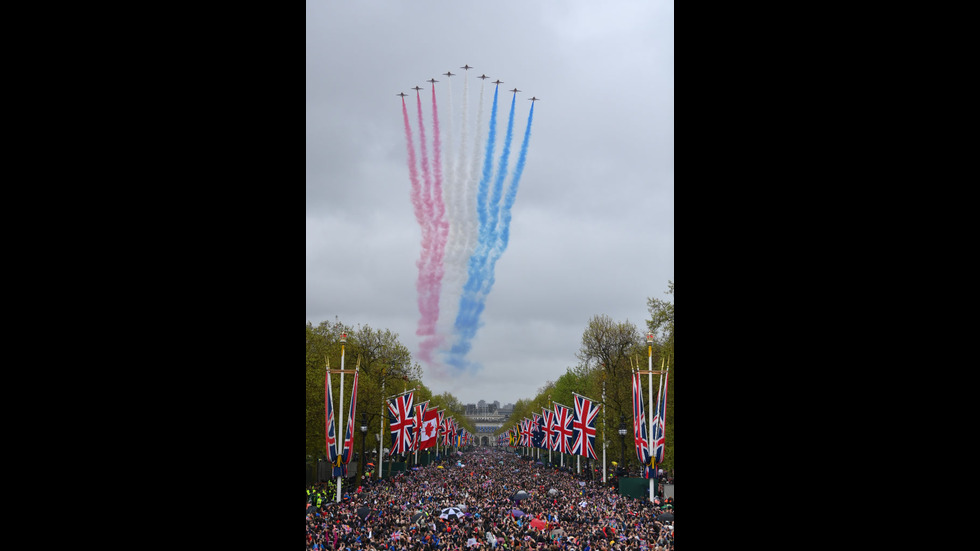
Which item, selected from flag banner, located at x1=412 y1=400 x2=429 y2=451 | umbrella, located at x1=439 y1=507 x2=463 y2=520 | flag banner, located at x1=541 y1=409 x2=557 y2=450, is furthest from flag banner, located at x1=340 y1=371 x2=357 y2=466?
flag banner, located at x1=541 y1=409 x2=557 y2=450

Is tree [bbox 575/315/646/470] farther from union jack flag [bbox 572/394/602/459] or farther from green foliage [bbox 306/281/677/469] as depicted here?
union jack flag [bbox 572/394/602/459]

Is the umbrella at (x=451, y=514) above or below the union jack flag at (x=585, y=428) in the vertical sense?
below

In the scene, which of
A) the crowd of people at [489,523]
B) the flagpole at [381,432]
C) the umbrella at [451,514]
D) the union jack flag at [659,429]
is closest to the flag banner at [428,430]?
the flagpole at [381,432]

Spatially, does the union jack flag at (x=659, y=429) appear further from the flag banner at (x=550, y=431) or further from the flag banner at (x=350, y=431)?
the flag banner at (x=350, y=431)
